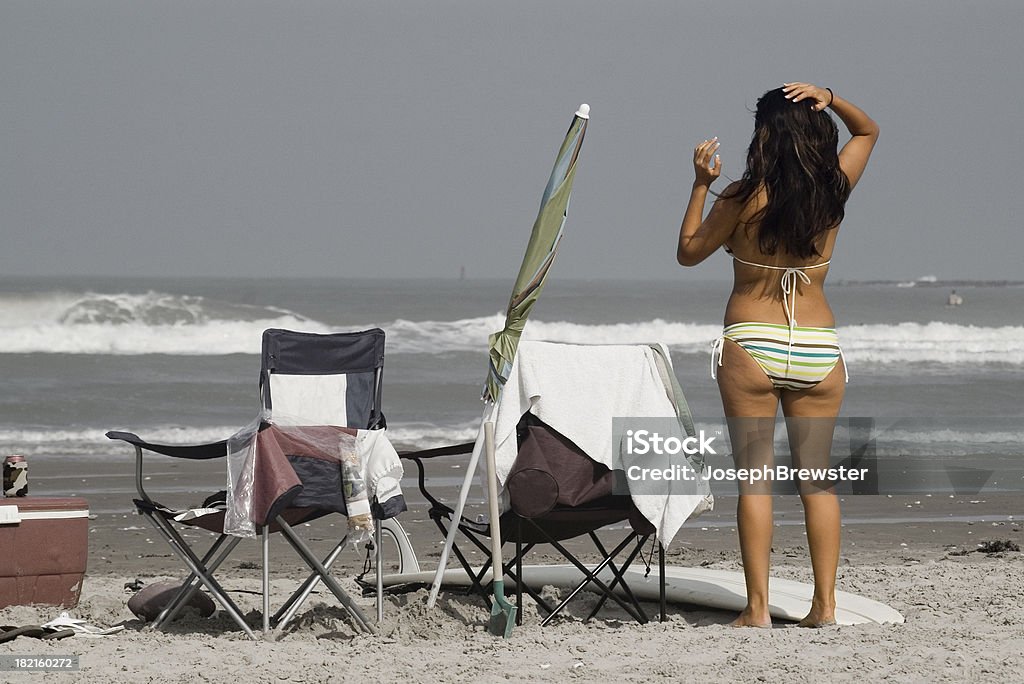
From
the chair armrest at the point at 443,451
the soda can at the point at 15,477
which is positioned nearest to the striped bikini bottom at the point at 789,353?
the chair armrest at the point at 443,451

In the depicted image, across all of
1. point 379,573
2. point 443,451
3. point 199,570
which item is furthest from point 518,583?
point 199,570

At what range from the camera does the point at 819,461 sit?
4.02 metres

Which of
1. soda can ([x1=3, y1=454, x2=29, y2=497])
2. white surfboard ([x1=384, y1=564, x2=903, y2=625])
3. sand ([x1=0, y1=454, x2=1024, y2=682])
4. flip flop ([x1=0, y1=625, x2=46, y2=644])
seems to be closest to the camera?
sand ([x1=0, y1=454, x2=1024, y2=682])

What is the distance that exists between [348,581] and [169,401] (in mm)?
9053

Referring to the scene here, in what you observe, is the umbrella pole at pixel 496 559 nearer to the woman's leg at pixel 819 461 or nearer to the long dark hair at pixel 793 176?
the woman's leg at pixel 819 461

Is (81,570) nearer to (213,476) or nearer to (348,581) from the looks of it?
(348,581)

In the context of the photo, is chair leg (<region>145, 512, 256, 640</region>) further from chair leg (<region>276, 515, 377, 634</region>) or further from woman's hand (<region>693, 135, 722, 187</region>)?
woman's hand (<region>693, 135, 722, 187</region>)

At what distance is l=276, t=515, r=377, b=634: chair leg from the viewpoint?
4.05 m

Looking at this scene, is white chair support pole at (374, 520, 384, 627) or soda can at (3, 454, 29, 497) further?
soda can at (3, 454, 29, 497)

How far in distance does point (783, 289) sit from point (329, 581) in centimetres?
180

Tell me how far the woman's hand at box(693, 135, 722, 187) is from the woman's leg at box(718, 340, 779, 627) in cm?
54

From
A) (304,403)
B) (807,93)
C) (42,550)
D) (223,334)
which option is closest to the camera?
(807,93)

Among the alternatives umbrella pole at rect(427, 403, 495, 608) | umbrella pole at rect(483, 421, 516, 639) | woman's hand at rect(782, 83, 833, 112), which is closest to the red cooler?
umbrella pole at rect(427, 403, 495, 608)

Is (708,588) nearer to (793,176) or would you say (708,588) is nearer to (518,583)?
(518,583)
